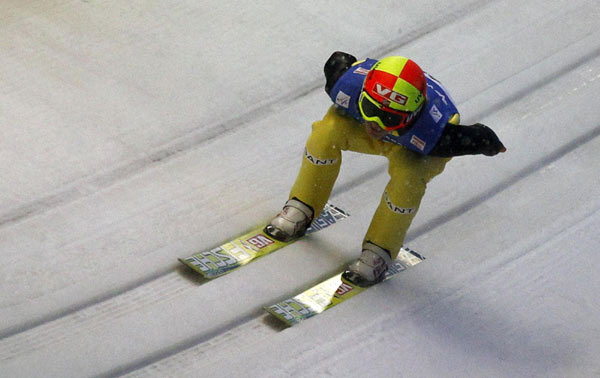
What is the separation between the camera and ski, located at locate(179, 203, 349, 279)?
129 inches

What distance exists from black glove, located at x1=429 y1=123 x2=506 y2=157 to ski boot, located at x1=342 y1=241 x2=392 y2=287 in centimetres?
38

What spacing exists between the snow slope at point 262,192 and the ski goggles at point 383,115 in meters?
0.61

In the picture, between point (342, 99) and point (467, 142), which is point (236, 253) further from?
point (467, 142)

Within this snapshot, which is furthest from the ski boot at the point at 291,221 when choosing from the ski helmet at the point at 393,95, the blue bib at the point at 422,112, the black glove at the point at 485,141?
the black glove at the point at 485,141

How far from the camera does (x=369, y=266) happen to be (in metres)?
3.25

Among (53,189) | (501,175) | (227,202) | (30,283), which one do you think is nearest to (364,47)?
(501,175)

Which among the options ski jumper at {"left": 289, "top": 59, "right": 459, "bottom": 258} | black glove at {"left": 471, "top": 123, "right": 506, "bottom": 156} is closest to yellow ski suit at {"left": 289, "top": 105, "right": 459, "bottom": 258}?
ski jumper at {"left": 289, "top": 59, "right": 459, "bottom": 258}

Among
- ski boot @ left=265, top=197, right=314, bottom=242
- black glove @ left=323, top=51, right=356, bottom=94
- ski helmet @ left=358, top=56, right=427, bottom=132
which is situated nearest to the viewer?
ski helmet @ left=358, top=56, right=427, bottom=132

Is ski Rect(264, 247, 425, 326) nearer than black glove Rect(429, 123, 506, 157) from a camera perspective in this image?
No

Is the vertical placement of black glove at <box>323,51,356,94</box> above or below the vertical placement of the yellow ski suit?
above

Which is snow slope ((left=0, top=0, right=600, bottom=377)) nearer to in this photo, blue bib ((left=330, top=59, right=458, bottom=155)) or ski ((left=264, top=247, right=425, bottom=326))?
ski ((left=264, top=247, right=425, bottom=326))

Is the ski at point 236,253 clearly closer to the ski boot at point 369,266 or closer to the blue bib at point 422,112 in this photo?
the ski boot at point 369,266

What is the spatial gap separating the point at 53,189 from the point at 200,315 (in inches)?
33.2

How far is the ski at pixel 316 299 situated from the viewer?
312cm
